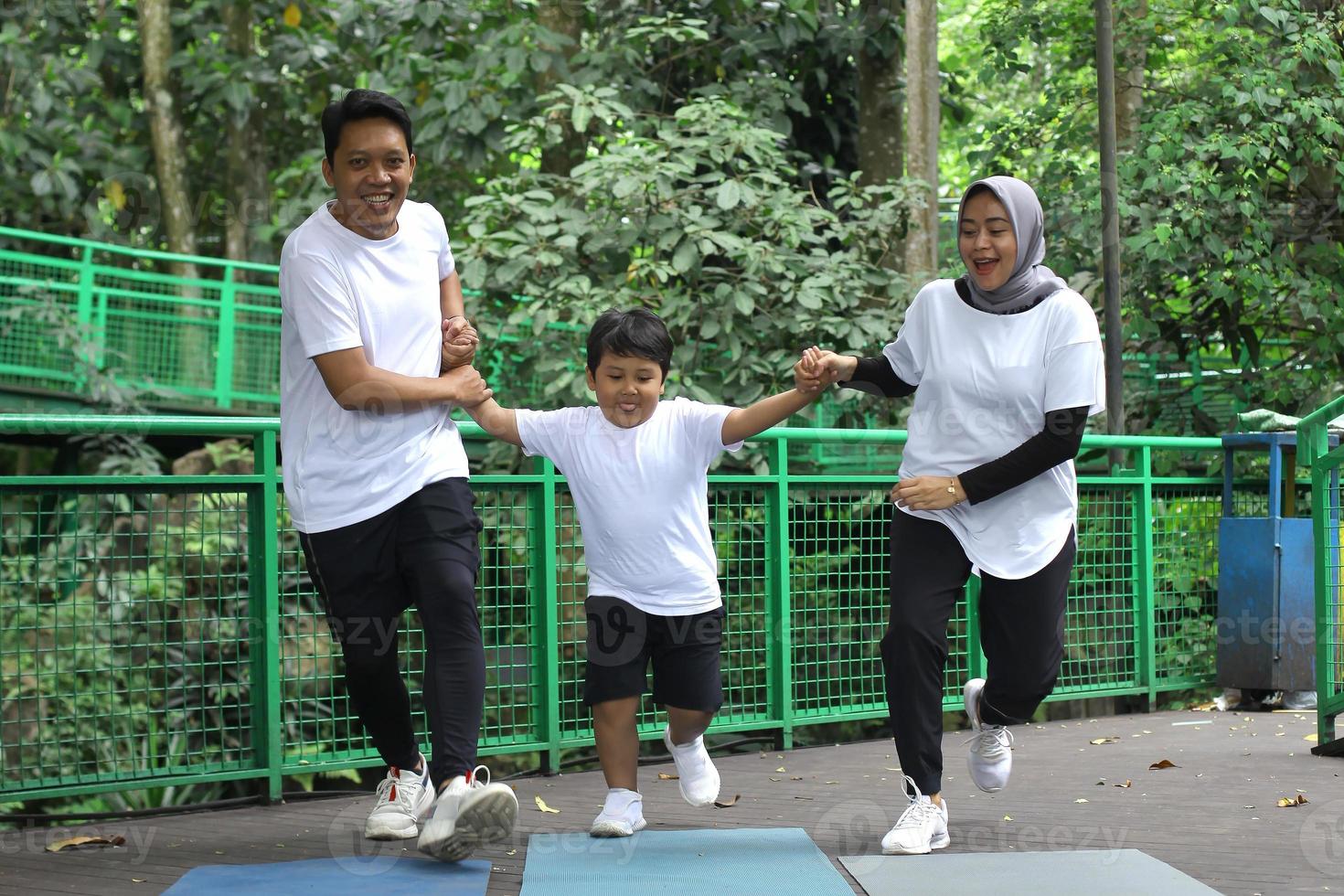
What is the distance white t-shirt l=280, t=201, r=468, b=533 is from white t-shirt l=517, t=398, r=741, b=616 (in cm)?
39

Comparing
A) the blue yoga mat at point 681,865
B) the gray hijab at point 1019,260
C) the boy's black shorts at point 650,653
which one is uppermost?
the gray hijab at point 1019,260

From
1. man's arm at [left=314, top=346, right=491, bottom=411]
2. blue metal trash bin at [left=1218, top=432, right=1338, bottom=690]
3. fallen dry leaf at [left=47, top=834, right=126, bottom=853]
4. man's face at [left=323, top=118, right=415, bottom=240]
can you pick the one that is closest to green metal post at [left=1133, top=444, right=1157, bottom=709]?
blue metal trash bin at [left=1218, top=432, right=1338, bottom=690]

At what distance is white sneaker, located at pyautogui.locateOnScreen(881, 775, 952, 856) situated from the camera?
431cm

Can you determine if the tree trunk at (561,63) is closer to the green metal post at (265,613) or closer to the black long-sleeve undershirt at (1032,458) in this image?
the green metal post at (265,613)

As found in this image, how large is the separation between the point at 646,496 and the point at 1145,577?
4878mm

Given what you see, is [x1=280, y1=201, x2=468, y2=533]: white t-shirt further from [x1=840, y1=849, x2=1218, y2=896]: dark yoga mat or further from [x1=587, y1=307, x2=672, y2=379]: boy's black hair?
[x1=840, y1=849, x2=1218, y2=896]: dark yoga mat

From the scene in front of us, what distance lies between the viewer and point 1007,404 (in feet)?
14.3

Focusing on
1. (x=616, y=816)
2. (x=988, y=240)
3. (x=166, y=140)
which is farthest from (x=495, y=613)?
(x=166, y=140)

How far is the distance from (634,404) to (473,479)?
4.84ft

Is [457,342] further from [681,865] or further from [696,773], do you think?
[681,865]

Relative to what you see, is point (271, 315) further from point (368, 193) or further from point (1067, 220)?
point (368, 193)

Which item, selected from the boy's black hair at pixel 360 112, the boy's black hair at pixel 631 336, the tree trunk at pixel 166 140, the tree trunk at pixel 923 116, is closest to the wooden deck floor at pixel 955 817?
the boy's black hair at pixel 631 336

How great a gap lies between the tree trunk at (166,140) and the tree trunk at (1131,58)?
30.4 feet

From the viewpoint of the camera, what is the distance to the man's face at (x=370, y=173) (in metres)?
4.12
